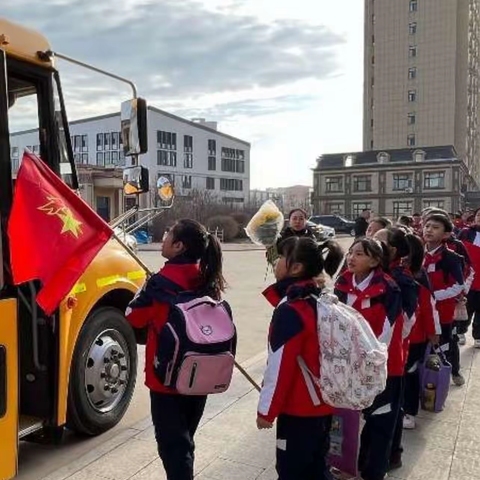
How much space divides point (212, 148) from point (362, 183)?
27727 mm

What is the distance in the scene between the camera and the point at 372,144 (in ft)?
255

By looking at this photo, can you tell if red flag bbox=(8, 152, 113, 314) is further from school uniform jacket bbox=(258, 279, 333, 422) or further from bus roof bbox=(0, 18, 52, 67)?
school uniform jacket bbox=(258, 279, 333, 422)

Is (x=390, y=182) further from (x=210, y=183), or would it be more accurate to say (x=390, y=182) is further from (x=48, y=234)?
(x=48, y=234)

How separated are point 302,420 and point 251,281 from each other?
38.5 feet

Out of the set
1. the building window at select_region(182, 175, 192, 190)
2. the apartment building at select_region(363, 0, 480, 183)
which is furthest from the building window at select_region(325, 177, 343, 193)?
the building window at select_region(182, 175, 192, 190)

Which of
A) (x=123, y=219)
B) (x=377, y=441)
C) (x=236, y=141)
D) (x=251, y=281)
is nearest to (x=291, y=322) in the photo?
(x=377, y=441)

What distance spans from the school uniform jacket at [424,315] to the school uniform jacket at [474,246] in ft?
10.2

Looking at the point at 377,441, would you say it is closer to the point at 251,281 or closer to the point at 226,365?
the point at 226,365

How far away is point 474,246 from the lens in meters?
7.04

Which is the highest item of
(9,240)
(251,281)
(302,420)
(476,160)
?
(476,160)

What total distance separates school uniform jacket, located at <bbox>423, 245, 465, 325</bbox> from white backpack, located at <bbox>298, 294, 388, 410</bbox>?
2.51m

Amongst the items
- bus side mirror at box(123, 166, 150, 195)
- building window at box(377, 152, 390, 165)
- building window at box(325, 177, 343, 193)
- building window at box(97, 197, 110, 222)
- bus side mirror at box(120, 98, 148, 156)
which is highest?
building window at box(377, 152, 390, 165)

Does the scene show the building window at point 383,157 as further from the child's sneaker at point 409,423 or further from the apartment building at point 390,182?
the child's sneaker at point 409,423

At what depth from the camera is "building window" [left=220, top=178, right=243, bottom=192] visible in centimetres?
8831
